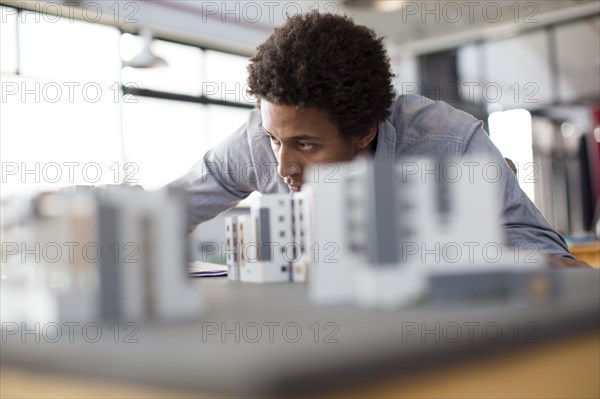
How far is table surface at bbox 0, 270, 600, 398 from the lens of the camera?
0.44 m

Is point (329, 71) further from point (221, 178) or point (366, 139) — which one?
point (221, 178)

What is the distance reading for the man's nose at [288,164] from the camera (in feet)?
5.13

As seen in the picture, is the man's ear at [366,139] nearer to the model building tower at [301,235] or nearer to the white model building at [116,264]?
the model building tower at [301,235]

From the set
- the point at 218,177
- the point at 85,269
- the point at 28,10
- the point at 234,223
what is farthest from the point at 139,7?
the point at 85,269

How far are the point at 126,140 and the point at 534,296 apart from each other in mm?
5760

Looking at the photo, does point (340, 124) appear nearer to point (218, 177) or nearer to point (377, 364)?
→ point (218, 177)

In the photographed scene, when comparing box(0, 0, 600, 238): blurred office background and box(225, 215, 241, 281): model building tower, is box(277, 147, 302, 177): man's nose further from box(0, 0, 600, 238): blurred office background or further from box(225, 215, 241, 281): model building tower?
box(0, 0, 600, 238): blurred office background

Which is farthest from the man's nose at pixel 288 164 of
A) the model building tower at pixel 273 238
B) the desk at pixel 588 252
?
the desk at pixel 588 252

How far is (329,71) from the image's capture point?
152cm

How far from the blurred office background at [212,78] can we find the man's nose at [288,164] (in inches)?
99.4

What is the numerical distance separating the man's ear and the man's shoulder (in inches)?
2.6

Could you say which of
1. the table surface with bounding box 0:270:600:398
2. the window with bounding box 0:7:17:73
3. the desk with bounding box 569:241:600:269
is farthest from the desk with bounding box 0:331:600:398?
the window with bounding box 0:7:17:73

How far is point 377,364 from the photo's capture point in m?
0.45

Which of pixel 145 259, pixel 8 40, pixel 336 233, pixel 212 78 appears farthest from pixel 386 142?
pixel 212 78
